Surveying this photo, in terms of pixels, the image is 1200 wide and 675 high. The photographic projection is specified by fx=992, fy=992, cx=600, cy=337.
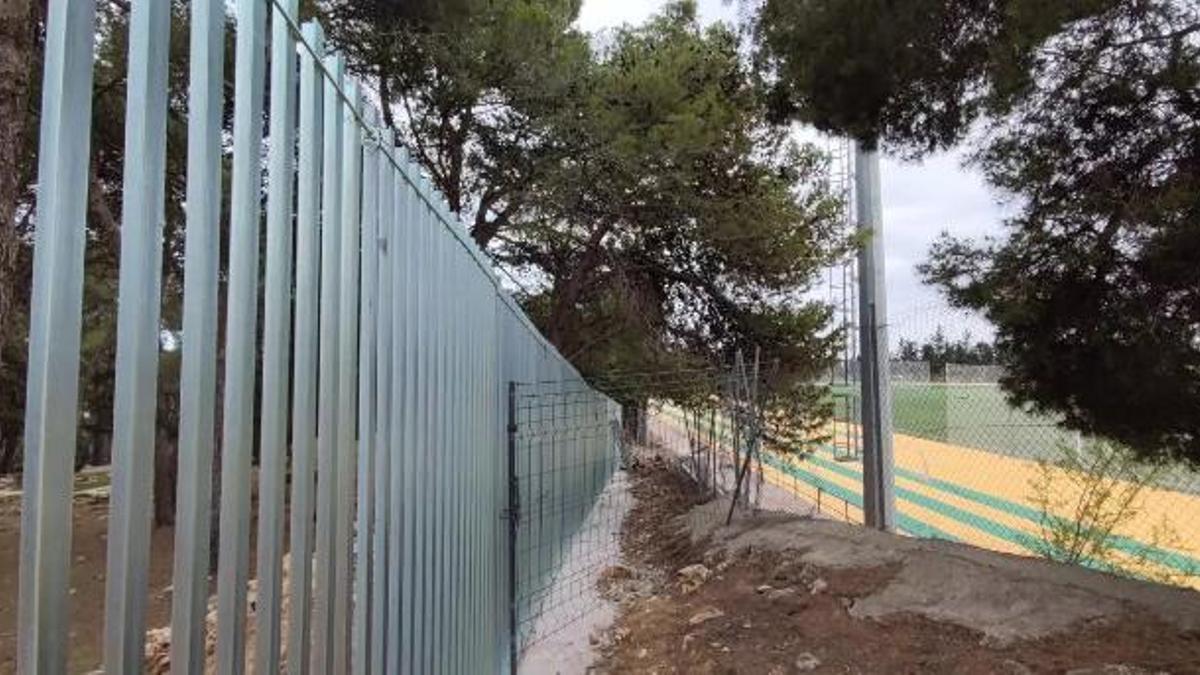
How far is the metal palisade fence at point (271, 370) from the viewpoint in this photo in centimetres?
109

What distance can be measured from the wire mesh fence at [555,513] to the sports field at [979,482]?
2.96 meters

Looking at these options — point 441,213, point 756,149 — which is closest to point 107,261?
point 441,213

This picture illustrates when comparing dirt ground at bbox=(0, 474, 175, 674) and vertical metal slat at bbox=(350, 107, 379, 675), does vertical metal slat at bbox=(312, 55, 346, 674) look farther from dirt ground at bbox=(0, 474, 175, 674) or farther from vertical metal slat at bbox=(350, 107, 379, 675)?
dirt ground at bbox=(0, 474, 175, 674)

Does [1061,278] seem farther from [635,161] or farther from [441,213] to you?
[635,161]

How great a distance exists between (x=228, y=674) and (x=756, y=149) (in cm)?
1347

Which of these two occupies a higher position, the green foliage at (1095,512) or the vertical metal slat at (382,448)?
the vertical metal slat at (382,448)

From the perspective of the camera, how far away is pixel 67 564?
3.54 ft

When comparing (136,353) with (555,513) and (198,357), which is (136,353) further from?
(555,513)

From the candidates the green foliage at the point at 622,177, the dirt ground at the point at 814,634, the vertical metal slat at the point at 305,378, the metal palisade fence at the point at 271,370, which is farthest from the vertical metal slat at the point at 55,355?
the green foliage at the point at 622,177

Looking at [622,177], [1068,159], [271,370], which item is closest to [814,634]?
[1068,159]

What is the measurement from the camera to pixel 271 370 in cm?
164

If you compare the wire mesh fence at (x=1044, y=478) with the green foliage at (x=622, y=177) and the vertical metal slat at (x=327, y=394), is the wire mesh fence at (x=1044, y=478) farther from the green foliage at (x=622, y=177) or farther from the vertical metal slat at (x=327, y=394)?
the vertical metal slat at (x=327, y=394)

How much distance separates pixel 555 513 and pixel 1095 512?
3.78m

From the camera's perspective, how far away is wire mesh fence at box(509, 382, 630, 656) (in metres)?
5.37
